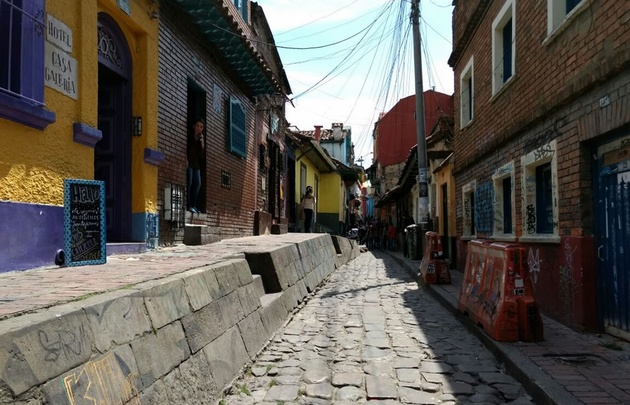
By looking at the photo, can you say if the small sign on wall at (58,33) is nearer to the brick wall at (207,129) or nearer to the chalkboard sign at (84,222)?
the chalkboard sign at (84,222)

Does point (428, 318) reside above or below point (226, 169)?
below

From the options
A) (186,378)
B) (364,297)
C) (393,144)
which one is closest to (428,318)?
(364,297)

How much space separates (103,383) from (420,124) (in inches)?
Result: 460

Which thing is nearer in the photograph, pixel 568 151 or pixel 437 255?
pixel 568 151

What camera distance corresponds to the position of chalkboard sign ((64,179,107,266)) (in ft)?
14.6

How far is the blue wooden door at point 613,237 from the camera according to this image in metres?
4.74

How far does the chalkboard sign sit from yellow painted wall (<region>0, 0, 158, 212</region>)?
315 mm

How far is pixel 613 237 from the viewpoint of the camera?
4.97 m

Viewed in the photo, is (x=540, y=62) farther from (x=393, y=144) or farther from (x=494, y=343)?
(x=393, y=144)

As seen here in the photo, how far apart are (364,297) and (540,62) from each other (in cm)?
468

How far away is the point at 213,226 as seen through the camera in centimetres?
917

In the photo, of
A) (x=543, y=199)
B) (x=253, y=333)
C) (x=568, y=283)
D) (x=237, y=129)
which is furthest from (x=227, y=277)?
(x=237, y=129)

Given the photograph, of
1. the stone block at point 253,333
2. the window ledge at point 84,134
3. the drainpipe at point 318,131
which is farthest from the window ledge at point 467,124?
the drainpipe at point 318,131

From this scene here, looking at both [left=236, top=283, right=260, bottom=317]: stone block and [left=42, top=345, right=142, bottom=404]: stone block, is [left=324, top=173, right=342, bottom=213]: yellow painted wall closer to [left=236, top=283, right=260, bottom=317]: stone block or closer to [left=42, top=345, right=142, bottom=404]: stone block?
[left=236, top=283, right=260, bottom=317]: stone block
